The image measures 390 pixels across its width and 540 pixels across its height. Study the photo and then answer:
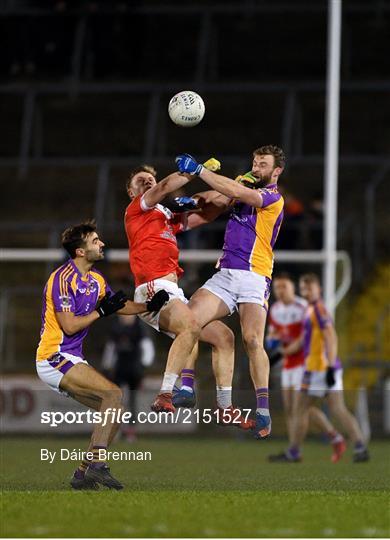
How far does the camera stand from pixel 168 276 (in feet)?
36.9

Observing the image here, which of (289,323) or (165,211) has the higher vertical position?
(165,211)

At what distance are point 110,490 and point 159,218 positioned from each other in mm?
2116

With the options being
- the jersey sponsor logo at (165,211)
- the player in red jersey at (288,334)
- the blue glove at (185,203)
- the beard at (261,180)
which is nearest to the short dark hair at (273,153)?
the beard at (261,180)

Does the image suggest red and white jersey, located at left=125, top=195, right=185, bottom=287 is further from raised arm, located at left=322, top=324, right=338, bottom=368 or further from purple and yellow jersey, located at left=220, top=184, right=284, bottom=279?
raised arm, located at left=322, top=324, right=338, bottom=368

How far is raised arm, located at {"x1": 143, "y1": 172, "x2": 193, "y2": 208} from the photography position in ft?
35.1

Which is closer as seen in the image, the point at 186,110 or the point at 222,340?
the point at 186,110

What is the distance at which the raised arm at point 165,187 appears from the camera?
1069cm

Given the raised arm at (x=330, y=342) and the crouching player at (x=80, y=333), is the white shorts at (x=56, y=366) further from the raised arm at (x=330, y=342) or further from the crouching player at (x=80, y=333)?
the raised arm at (x=330, y=342)

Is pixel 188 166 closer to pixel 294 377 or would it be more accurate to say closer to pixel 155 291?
pixel 155 291

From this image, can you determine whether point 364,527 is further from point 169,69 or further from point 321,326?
point 169,69

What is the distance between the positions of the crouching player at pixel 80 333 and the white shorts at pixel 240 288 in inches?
18.2

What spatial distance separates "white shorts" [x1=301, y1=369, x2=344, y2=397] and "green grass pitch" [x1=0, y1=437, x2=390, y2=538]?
1095 mm

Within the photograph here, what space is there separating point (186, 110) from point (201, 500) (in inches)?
113

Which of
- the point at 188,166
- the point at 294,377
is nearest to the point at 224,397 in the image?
the point at 188,166
